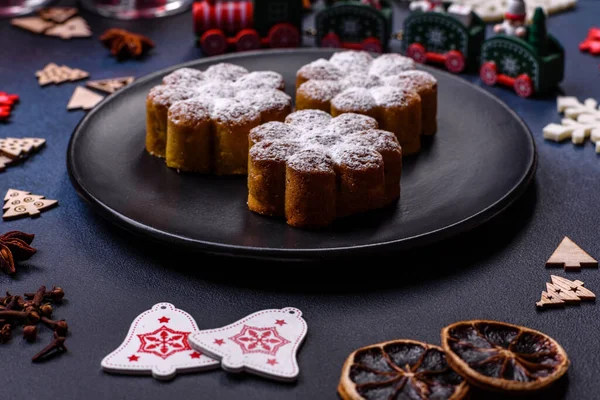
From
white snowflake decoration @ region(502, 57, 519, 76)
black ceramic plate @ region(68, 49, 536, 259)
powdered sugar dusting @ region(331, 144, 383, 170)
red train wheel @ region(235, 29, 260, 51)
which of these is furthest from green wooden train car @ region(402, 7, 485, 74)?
powdered sugar dusting @ region(331, 144, 383, 170)

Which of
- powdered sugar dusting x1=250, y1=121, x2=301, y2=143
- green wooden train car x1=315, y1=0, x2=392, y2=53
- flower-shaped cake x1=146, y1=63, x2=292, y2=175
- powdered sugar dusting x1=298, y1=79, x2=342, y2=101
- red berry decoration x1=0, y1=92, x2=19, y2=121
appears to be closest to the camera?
powdered sugar dusting x1=250, y1=121, x2=301, y2=143

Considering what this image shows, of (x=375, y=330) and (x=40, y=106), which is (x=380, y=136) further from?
(x=40, y=106)

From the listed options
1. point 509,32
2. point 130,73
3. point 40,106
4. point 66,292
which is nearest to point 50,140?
point 40,106

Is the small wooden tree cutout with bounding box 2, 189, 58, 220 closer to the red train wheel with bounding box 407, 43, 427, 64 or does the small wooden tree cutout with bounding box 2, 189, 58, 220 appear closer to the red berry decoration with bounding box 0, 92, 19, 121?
the red berry decoration with bounding box 0, 92, 19, 121

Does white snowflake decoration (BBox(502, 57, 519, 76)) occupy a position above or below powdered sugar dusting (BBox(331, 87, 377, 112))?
below

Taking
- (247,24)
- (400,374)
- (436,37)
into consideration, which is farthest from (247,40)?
(400,374)

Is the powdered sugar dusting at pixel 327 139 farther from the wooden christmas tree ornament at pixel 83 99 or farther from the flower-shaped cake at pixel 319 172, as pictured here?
the wooden christmas tree ornament at pixel 83 99

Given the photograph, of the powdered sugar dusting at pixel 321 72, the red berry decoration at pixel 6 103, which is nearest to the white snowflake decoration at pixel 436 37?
the powdered sugar dusting at pixel 321 72
